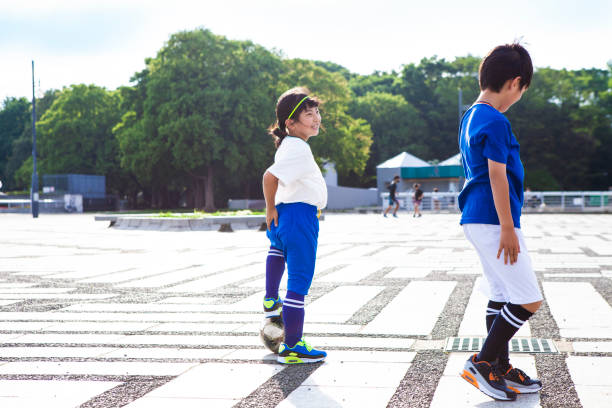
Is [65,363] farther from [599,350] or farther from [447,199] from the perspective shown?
[447,199]

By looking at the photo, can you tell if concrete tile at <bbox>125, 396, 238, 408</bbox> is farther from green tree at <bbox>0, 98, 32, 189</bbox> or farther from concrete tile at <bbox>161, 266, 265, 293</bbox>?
green tree at <bbox>0, 98, 32, 189</bbox>

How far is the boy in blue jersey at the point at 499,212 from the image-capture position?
3.16 meters

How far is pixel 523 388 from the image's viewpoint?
326cm

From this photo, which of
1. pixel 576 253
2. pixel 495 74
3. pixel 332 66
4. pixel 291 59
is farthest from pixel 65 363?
pixel 332 66

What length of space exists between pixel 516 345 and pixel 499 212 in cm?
144

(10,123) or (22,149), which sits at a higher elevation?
(10,123)

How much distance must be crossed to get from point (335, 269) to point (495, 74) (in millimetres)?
5768

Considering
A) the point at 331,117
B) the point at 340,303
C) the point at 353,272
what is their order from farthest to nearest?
1. the point at 331,117
2. the point at 353,272
3. the point at 340,303

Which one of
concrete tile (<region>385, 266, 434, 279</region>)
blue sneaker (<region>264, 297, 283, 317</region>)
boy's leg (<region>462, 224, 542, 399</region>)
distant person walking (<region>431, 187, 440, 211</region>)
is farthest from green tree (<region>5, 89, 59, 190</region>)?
boy's leg (<region>462, 224, 542, 399</region>)

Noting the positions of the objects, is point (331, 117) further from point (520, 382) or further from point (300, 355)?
point (520, 382)

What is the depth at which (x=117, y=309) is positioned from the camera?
19.1 ft

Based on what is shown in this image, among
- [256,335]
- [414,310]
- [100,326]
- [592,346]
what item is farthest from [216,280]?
[592,346]

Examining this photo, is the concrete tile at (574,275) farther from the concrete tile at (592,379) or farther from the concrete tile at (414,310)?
the concrete tile at (592,379)

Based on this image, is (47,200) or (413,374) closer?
(413,374)
